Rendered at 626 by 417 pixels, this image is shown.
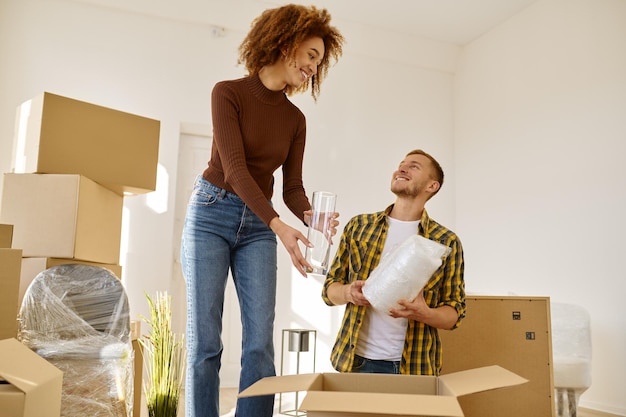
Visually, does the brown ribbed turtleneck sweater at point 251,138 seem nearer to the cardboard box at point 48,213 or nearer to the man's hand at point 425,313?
the man's hand at point 425,313

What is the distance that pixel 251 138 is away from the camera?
1605mm

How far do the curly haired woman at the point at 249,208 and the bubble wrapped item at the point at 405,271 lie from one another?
0.53 ft

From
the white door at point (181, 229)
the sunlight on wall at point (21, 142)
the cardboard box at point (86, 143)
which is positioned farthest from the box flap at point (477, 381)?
the white door at point (181, 229)

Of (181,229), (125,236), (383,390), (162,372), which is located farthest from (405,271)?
(181,229)

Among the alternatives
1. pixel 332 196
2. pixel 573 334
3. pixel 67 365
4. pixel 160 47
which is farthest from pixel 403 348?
pixel 160 47

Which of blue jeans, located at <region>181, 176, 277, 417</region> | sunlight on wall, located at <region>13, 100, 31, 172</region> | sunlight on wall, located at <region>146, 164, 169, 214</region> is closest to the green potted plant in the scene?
sunlight on wall, located at <region>13, 100, 31, 172</region>

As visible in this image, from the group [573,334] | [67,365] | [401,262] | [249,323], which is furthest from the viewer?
[573,334]

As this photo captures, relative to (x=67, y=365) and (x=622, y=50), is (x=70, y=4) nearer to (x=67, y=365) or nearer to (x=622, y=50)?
(x=67, y=365)

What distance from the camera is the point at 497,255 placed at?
468 cm

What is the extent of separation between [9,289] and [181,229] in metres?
2.65

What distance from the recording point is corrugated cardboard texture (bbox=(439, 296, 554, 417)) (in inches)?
89.3

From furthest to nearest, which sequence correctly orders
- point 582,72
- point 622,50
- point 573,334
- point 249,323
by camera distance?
point 582,72, point 622,50, point 573,334, point 249,323

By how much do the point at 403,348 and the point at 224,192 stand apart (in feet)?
2.18

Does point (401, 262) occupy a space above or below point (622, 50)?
below
